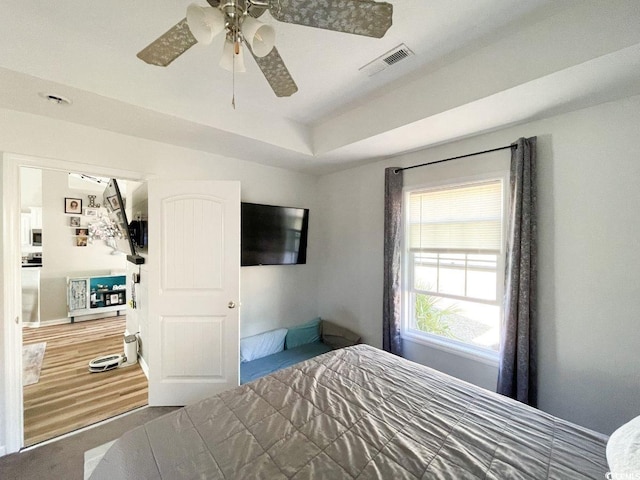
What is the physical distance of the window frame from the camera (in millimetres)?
2186

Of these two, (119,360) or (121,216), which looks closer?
(121,216)

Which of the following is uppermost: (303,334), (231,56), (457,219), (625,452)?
(231,56)

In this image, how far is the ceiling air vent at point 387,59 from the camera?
1664mm

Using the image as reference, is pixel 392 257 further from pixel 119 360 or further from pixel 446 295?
pixel 119 360

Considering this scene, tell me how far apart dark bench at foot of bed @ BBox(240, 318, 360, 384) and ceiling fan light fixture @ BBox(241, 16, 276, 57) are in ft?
8.74

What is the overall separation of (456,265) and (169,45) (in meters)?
2.61

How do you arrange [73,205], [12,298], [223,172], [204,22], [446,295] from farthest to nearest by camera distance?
1. [73,205]
2. [223,172]
3. [446,295]
4. [12,298]
5. [204,22]

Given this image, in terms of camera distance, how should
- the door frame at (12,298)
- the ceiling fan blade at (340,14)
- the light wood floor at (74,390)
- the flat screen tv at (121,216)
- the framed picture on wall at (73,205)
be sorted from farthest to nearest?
the framed picture on wall at (73,205)
the flat screen tv at (121,216)
the light wood floor at (74,390)
the door frame at (12,298)
the ceiling fan blade at (340,14)

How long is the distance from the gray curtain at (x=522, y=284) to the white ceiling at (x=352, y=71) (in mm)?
419

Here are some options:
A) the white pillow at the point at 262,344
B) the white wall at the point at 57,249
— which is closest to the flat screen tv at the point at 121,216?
the white pillow at the point at 262,344

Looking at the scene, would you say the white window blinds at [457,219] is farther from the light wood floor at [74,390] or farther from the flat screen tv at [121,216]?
the light wood floor at [74,390]

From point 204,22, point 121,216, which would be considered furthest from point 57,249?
point 204,22

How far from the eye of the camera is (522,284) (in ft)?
6.43

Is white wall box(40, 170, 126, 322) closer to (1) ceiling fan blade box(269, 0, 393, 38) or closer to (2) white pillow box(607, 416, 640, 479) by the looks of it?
(1) ceiling fan blade box(269, 0, 393, 38)
